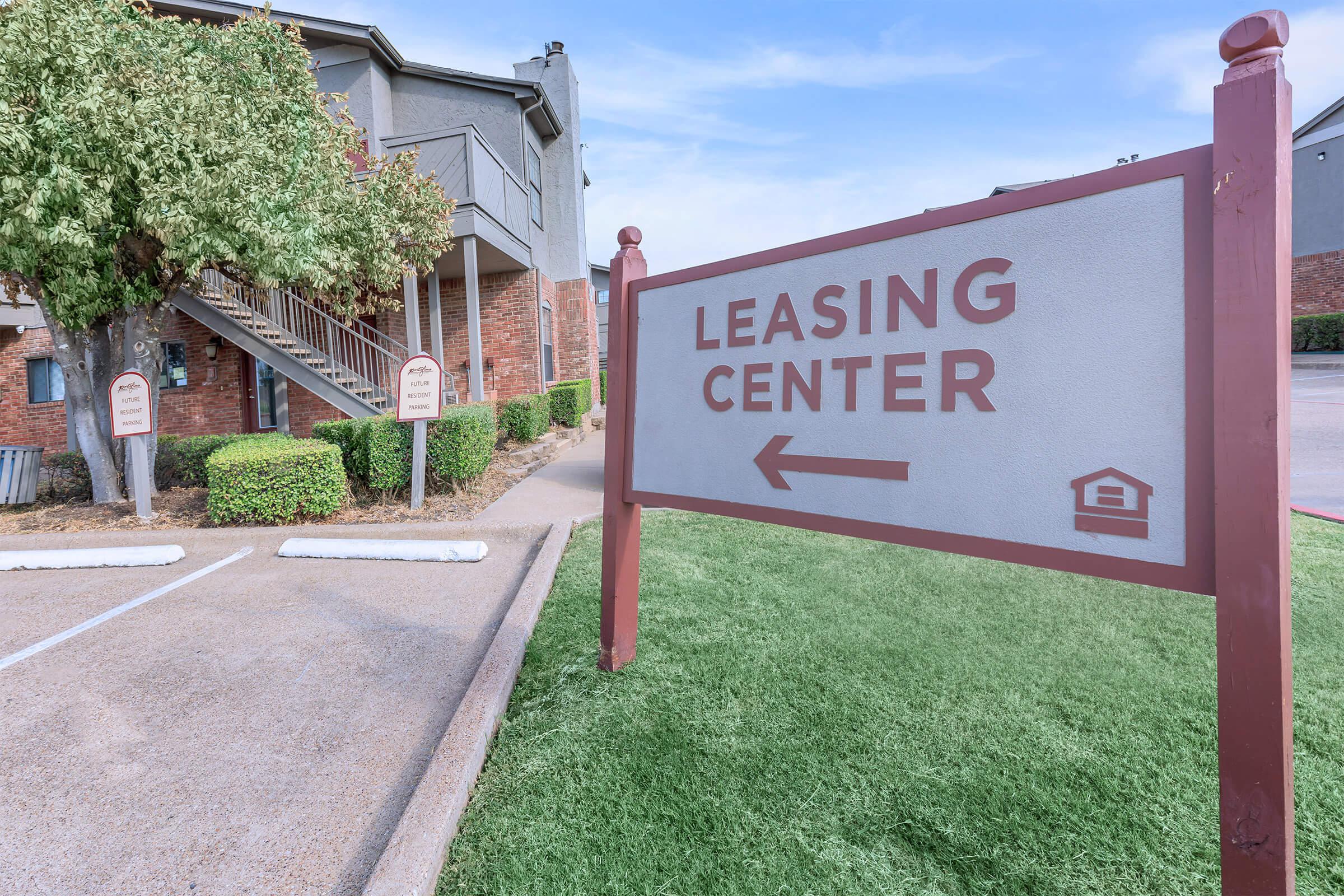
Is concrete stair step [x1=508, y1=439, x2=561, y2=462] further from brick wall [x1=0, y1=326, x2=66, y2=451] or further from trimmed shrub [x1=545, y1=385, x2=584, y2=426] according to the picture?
brick wall [x1=0, y1=326, x2=66, y2=451]

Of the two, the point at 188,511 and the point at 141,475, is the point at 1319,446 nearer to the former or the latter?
the point at 188,511

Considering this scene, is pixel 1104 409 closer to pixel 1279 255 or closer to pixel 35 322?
pixel 1279 255

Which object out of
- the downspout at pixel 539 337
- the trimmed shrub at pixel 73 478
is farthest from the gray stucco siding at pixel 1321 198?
the trimmed shrub at pixel 73 478

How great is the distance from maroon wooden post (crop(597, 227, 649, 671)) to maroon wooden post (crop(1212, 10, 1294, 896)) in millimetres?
1990

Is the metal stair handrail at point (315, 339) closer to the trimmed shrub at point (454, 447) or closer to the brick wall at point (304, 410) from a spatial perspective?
the brick wall at point (304, 410)

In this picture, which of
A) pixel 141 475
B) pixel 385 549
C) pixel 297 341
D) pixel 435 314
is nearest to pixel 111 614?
pixel 385 549

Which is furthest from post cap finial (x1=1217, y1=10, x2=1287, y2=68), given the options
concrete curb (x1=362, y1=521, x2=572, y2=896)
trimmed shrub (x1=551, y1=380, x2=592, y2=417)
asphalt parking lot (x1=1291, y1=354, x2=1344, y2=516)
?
→ trimmed shrub (x1=551, y1=380, x2=592, y2=417)

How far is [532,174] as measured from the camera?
1416 centimetres

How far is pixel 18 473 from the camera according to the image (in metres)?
7.61

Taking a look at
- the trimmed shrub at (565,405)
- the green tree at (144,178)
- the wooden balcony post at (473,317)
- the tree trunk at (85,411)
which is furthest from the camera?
the trimmed shrub at (565,405)

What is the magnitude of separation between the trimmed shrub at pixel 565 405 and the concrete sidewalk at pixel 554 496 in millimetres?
3070

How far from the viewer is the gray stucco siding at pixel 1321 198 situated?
67.2 ft

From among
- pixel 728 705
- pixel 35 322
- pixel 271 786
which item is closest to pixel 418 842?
pixel 271 786

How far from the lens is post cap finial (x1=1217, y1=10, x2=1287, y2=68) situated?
4.07 ft
